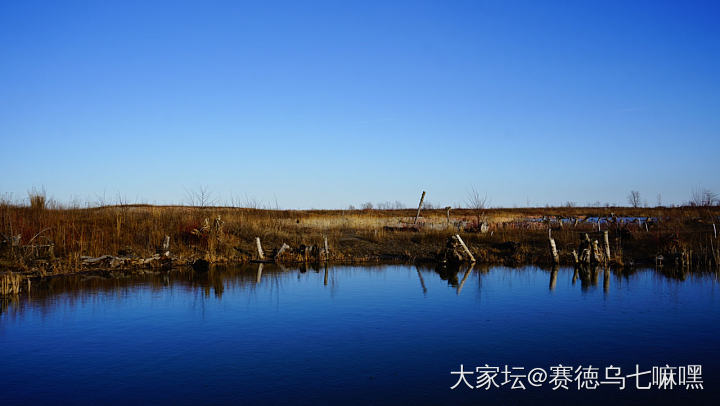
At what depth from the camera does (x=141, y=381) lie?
6773 mm

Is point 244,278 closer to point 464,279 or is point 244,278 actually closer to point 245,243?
point 245,243

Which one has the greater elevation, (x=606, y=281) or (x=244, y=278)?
(x=244, y=278)

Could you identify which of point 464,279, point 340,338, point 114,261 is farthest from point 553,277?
point 114,261

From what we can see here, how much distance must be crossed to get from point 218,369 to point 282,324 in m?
2.62

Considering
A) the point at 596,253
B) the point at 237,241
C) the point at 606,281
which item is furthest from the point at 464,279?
the point at 237,241

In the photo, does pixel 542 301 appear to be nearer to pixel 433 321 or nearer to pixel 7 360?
pixel 433 321

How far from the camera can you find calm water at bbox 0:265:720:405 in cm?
641

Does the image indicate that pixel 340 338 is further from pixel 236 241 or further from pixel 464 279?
pixel 236 241

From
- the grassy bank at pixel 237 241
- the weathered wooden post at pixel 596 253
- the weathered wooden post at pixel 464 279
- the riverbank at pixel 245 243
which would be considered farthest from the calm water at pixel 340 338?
the grassy bank at pixel 237 241

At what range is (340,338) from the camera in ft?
28.8

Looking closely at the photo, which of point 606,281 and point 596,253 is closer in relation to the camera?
point 606,281

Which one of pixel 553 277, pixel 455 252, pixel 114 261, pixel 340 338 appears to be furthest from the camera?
pixel 455 252

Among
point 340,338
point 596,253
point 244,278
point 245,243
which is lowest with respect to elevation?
point 340,338

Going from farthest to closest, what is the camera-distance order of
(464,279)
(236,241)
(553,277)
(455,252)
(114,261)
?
1. (236,241)
2. (455,252)
3. (114,261)
4. (553,277)
5. (464,279)
